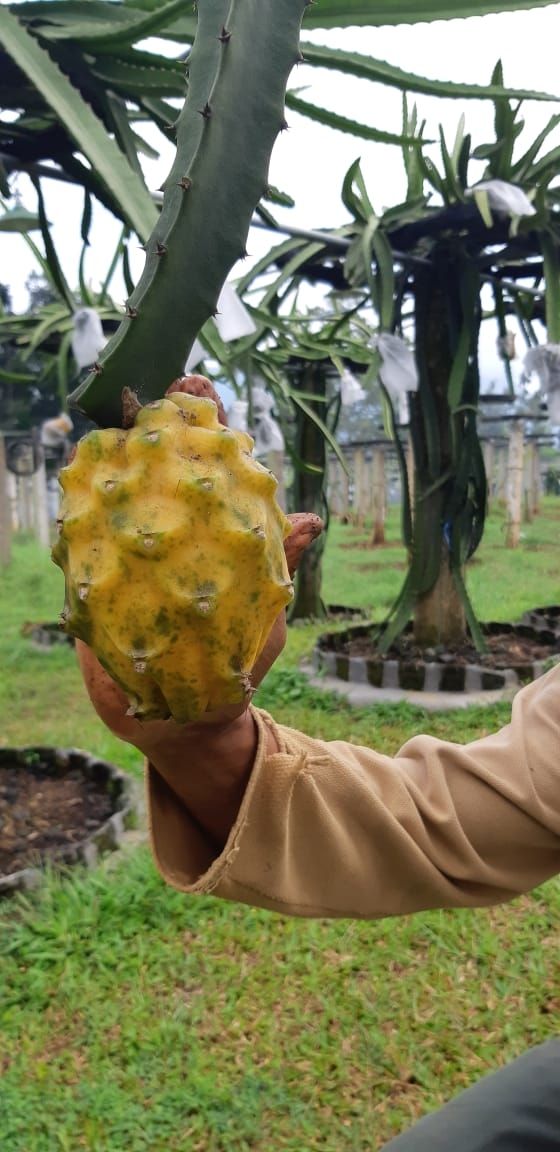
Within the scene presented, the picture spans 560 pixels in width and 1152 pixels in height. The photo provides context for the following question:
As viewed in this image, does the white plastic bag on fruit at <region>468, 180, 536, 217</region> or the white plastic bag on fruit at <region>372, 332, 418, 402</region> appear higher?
the white plastic bag on fruit at <region>468, 180, 536, 217</region>

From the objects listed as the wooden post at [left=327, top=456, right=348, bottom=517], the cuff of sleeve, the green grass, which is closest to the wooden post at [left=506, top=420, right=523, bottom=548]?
the wooden post at [left=327, top=456, right=348, bottom=517]

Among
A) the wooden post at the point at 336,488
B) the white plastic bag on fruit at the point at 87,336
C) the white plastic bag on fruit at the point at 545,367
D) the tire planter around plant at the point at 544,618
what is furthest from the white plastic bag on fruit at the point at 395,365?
the wooden post at the point at 336,488

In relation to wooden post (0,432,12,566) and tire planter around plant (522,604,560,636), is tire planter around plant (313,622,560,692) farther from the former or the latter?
wooden post (0,432,12,566)

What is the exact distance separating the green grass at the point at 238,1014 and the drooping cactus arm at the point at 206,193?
1332 millimetres

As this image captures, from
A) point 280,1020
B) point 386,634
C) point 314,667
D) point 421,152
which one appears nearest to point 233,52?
point 280,1020

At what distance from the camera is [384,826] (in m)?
0.85

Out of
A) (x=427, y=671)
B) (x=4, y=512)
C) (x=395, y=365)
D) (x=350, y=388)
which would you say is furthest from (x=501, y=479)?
(x=395, y=365)

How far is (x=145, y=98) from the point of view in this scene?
5.23ft

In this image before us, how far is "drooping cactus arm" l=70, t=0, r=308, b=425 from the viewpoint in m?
0.52

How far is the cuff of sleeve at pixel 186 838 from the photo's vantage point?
726 mm

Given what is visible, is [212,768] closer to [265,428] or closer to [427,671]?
[427,671]

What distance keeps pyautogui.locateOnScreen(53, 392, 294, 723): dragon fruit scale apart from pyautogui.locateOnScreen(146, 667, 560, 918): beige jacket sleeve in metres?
0.23

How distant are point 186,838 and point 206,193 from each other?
0.52m

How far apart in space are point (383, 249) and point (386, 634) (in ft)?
4.99
